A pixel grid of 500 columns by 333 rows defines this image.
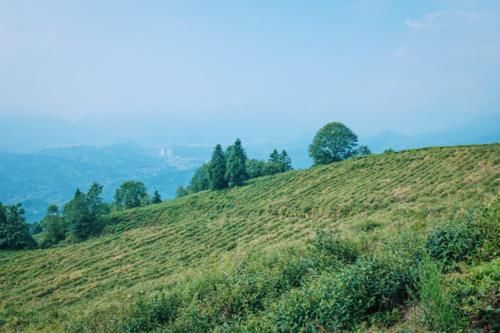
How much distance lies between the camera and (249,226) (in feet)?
108

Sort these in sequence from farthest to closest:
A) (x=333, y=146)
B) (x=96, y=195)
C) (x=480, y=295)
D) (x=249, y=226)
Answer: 1. (x=96, y=195)
2. (x=333, y=146)
3. (x=249, y=226)
4. (x=480, y=295)

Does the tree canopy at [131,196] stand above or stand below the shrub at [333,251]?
above

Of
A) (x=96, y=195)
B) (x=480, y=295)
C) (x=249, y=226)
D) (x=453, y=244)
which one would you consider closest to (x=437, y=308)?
(x=480, y=295)

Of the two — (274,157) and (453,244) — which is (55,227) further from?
(453,244)

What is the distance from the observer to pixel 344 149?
6725 cm

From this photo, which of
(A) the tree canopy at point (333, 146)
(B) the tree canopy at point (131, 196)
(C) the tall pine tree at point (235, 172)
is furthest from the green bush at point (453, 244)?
(B) the tree canopy at point (131, 196)

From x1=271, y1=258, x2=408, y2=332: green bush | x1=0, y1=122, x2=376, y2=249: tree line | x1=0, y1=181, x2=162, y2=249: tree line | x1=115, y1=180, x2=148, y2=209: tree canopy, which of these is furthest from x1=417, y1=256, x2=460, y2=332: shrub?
x1=115, y1=180, x2=148, y2=209: tree canopy

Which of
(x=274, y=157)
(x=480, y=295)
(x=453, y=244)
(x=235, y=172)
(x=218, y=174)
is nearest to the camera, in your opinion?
(x=480, y=295)

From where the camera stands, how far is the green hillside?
20.4m

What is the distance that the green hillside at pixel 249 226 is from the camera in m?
20.4

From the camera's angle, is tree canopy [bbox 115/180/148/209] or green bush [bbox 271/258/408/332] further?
tree canopy [bbox 115/180/148/209]

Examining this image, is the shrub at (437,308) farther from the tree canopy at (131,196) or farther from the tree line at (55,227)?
the tree canopy at (131,196)

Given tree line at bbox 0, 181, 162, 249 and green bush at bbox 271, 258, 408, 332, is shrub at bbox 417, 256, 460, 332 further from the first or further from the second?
tree line at bbox 0, 181, 162, 249

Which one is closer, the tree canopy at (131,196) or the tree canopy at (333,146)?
the tree canopy at (333,146)
